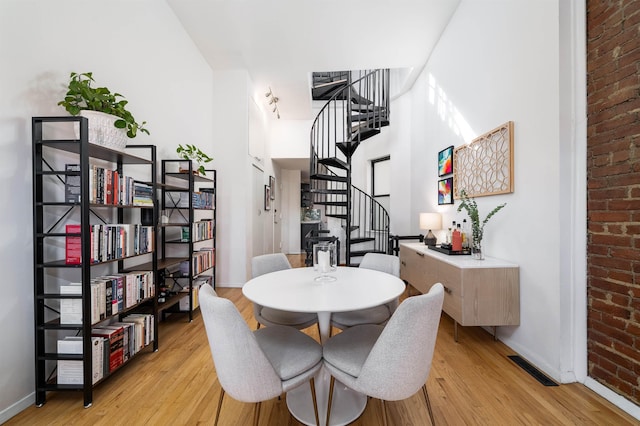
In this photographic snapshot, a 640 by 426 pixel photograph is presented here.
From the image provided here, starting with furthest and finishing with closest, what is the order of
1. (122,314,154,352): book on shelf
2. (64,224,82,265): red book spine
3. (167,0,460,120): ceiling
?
(167,0,460,120): ceiling < (122,314,154,352): book on shelf < (64,224,82,265): red book spine

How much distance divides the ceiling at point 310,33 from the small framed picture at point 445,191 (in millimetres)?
1878

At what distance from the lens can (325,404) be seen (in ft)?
4.99

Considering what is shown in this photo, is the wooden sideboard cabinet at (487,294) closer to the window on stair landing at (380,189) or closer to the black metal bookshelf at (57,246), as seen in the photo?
the black metal bookshelf at (57,246)

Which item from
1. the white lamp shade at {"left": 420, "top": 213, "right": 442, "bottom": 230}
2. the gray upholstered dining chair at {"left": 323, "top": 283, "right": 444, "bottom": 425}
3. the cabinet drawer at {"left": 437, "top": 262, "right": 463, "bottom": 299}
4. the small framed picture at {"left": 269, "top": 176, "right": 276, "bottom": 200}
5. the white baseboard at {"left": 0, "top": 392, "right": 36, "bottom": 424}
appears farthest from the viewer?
the small framed picture at {"left": 269, "top": 176, "right": 276, "bottom": 200}

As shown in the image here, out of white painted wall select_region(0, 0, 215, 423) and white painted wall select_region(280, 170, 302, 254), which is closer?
white painted wall select_region(0, 0, 215, 423)

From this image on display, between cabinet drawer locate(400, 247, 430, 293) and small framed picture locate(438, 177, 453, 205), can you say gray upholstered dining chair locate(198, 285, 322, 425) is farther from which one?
small framed picture locate(438, 177, 453, 205)

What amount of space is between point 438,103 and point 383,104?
118 centimetres

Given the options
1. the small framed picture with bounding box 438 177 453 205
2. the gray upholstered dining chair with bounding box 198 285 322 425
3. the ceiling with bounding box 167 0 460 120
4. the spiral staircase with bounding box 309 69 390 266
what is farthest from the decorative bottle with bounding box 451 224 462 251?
the ceiling with bounding box 167 0 460 120

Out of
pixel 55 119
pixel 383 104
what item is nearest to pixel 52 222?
pixel 55 119

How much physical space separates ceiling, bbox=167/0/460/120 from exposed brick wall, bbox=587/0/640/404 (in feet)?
6.12

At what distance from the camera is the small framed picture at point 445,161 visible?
3.36 m

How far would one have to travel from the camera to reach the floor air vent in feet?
5.89

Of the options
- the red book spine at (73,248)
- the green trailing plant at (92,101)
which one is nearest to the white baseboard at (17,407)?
the red book spine at (73,248)

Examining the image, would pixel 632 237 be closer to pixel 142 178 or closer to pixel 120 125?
pixel 120 125
